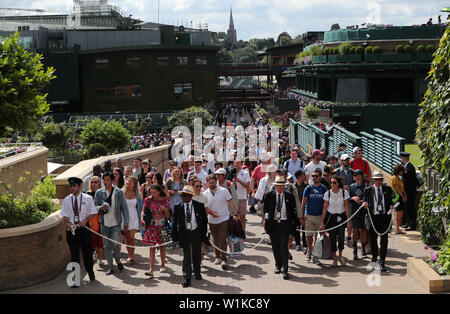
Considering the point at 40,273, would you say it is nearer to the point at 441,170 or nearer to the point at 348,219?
the point at 348,219

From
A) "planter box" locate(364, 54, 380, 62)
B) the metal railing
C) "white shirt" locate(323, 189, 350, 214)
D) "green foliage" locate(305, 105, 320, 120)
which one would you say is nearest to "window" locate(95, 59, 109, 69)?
"green foliage" locate(305, 105, 320, 120)

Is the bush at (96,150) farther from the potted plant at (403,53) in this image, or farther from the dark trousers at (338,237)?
the potted plant at (403,53)

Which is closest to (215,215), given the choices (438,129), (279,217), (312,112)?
(279,217)

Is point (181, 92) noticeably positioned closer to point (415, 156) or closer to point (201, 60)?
point (201, 60)

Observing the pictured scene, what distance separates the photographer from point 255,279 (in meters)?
10.4

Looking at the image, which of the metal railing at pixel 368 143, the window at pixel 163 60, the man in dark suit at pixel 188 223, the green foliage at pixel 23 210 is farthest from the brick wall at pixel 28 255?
the window at pixel 163 60

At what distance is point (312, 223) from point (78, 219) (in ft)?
13.7

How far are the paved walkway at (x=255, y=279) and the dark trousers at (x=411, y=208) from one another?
182cm

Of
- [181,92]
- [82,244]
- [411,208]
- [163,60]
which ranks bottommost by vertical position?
[411,208]

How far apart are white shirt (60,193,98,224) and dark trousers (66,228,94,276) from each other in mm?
216

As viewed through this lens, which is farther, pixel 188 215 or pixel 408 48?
pixel 408 48

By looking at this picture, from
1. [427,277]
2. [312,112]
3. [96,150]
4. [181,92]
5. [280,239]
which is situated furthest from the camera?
[181,92]

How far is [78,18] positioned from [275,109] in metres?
41.5

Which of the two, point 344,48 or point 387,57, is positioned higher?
point 344,48
